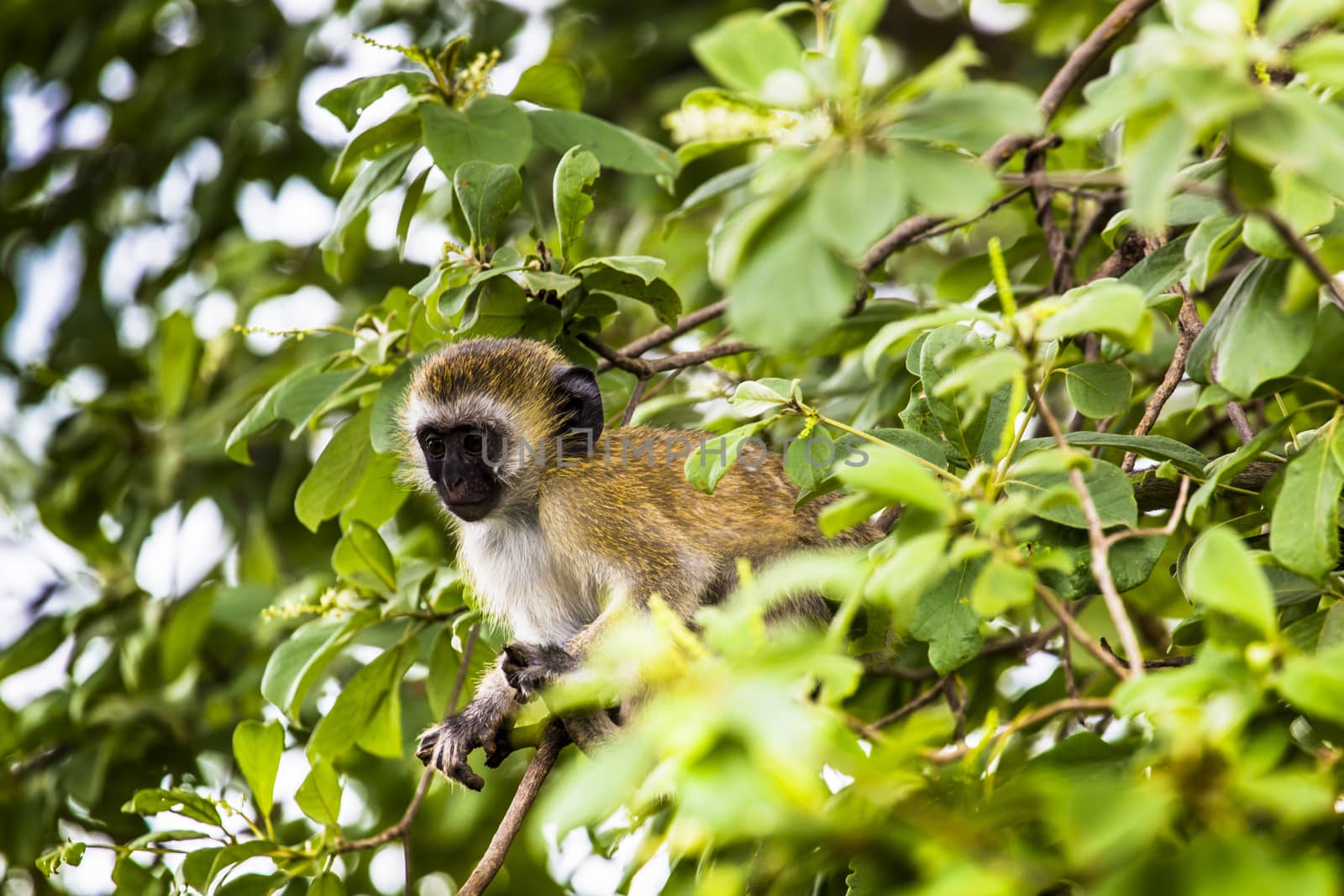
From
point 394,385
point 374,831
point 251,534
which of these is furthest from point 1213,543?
point 251,534

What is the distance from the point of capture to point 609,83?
713 centimetres

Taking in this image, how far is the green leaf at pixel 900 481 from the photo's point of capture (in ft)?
5.89

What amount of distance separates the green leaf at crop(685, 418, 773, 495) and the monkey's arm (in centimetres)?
122

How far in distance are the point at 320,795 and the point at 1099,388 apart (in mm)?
2357

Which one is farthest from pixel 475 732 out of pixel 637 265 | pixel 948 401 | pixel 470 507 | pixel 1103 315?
pixel 1103 315

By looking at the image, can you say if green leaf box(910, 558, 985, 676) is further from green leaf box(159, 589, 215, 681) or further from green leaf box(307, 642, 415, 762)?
green leaf box(159, 589, 215, 681)

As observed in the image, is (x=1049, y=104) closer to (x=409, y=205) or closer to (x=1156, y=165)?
(x=409, y=205)

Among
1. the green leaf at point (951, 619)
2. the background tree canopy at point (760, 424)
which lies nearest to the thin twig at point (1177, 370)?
the background tree canopy at point (760, 424)

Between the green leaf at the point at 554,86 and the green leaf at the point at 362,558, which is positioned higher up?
the green leaf at the point at 554,86

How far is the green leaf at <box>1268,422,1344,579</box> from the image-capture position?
2193mm

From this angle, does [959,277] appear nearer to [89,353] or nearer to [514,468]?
[514,468]

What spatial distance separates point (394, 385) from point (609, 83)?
3.91m

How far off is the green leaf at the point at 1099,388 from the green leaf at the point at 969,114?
43.9 inches

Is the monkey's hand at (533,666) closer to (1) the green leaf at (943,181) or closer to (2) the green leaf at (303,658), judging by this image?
(2) the green leaf at (303,658)
